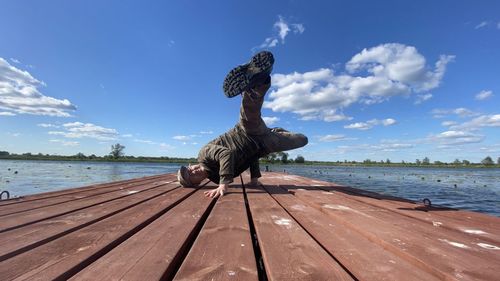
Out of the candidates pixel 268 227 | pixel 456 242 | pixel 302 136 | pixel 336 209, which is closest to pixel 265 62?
pixel 302 136

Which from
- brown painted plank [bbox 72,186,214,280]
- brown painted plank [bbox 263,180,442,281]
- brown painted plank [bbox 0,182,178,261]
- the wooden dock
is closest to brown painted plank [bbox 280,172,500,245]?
the wooden dock

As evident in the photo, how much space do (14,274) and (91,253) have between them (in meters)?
0.28

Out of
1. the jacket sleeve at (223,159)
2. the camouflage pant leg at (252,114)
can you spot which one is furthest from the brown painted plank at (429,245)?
the camouflage pant leg at (252,114)

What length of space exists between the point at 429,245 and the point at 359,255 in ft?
1.58

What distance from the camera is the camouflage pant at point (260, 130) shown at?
12.8 feet

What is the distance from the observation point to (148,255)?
1327mm

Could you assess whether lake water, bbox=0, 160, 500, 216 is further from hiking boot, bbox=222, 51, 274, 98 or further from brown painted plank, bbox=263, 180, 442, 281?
brown painted plank, bbox=263, 180, 442, 281

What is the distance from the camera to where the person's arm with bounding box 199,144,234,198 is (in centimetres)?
365

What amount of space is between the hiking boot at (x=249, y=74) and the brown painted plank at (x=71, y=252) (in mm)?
1952

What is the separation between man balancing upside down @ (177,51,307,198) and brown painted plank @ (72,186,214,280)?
1.70 meters

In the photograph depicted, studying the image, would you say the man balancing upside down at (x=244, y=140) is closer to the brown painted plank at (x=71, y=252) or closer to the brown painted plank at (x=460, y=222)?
the brown painted plank at (x=71, y=252)

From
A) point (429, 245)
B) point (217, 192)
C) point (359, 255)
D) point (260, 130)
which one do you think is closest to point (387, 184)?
point (260, 130)

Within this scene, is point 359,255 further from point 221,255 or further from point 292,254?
point 221,255

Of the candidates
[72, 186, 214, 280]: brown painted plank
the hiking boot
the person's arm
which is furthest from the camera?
the person's arm
